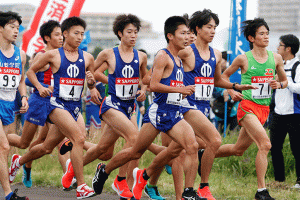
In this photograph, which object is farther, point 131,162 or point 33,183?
point 33,183

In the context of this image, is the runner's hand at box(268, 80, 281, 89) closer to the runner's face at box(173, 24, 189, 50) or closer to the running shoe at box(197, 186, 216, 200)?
the runner's face at box(173, 24, 189, 50)

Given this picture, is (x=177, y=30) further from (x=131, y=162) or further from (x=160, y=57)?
(x=131, y=162)

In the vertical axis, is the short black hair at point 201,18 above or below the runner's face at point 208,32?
above

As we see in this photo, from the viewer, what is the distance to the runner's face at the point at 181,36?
6.14 meters

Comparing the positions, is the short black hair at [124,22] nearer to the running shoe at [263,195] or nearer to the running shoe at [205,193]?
the running shoe at [205,193]

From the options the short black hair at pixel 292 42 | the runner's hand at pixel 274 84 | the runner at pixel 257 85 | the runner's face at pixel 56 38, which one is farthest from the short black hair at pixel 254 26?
the runner's face at pixel 56 38

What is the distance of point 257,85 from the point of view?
7.04 meters

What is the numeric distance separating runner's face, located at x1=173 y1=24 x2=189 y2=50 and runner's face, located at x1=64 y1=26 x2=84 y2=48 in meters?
1.45

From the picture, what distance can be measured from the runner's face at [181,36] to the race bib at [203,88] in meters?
0.67

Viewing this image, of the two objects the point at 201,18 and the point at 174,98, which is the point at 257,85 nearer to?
the point at 201,18

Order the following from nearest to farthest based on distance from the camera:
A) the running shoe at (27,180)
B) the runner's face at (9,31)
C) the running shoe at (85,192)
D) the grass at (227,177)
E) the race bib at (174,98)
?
the race bib at (174,98) < the running shoe at (85,192) < the runner's face at (9,31) < the grass at (227,177) < the running shoe at (27,180)

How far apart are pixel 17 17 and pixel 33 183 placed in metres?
2.84

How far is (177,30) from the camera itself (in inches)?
243

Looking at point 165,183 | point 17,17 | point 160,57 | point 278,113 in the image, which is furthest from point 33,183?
point 278,113
